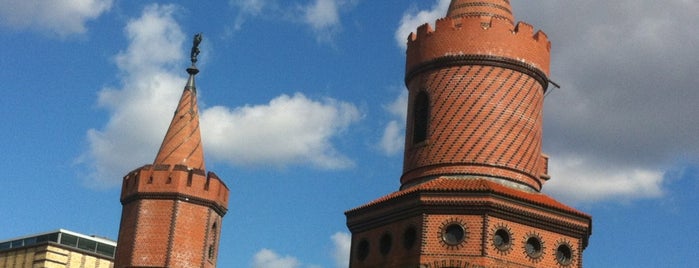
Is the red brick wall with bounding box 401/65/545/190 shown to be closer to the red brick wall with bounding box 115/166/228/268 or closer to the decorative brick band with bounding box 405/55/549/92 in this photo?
the decorative brick band with bounding box 405/55/549/92

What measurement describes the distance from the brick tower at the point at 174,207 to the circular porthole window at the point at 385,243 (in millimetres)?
7848

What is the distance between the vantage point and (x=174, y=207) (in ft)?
95.8

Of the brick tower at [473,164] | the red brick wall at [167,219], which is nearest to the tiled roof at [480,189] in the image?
the brick tower at [473,164]

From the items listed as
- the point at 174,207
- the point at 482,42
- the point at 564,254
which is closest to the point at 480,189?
the point at 564,254

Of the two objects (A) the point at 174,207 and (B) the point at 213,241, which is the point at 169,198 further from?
(B) the point at 213,241

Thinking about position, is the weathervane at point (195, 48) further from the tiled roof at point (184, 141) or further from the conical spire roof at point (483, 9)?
the conical spire roof at point (483, 9)

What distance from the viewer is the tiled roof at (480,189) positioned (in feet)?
72.4

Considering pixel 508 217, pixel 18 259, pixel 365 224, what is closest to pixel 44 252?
pixel 18 259

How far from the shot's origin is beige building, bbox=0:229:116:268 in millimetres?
47312

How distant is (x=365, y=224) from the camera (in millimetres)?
24031

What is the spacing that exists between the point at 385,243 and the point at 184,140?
9.64 m

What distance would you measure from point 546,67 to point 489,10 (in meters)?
2.09

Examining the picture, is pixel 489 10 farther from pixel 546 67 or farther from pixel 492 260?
pixel 492 260

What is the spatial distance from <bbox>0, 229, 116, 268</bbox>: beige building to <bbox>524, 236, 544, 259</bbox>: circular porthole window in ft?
101
